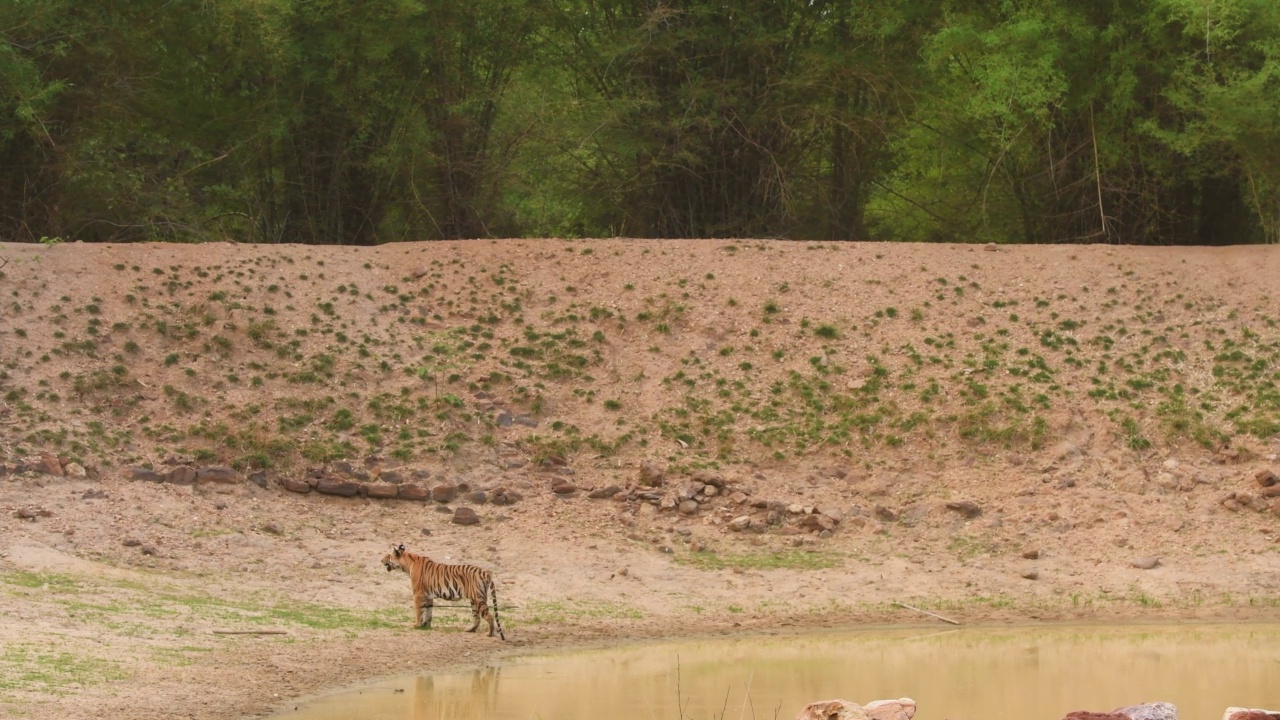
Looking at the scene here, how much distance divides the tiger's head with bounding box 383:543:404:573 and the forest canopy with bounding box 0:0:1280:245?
11.5 meters

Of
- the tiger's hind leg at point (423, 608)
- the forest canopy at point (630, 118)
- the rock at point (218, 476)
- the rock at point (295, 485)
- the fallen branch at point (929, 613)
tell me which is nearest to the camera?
the tiger's hind leg at point (423, 608)

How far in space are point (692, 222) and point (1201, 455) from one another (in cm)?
1043

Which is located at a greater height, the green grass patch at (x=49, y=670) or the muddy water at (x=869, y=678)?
the green grass patch at (x=49, y=670)

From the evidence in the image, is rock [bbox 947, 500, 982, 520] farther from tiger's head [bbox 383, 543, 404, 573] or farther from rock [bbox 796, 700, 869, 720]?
rock [bbox 796, 700, 869, 720]

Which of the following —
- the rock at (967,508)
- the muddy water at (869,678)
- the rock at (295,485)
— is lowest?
the muddy water at (869,678)

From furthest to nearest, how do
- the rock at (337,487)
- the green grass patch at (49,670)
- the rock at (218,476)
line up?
the rock at (337,487) → the rock at (218,476) → the green grass patch at (49,670)

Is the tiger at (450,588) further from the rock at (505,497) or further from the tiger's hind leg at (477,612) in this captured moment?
the rock at (505,497)

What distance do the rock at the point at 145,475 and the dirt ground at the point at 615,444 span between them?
28cm

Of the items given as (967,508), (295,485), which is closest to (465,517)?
(295,485)

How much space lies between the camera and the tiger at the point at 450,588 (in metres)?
14.0

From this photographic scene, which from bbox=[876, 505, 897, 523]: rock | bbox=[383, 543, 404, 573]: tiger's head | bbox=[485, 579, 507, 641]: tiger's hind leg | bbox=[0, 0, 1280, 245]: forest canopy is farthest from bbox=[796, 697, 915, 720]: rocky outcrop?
bbox=[0, 0, 1280, 245]: forest canopy

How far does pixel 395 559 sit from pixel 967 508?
6909 millimetres

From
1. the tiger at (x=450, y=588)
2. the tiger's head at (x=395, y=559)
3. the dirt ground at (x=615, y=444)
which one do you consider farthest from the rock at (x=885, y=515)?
the tiger's head at (x=395, y=559)

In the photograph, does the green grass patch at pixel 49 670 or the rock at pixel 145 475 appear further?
the rock at pixel 145 475
